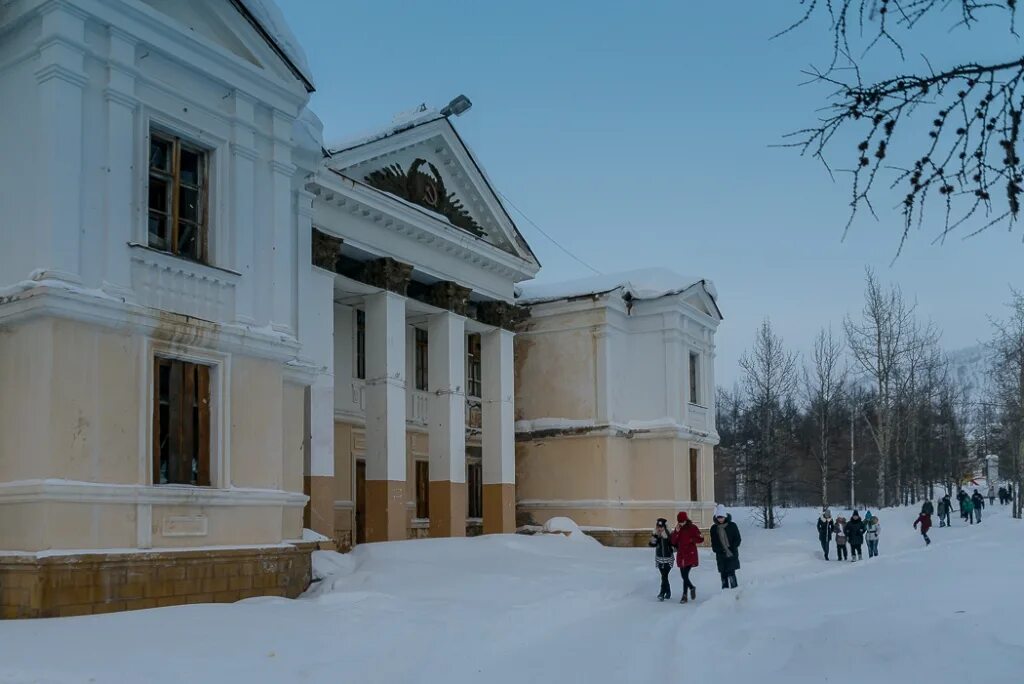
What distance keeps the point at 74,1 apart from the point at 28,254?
3.28 metres

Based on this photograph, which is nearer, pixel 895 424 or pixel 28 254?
pixel 28 254

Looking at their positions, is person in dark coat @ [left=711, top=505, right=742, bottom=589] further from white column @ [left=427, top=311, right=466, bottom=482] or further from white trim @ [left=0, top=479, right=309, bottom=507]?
white column @ [left=427, top=311, right=466, bottom=482]

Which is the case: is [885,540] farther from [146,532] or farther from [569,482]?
[146,532]

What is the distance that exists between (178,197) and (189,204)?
12.2 inches

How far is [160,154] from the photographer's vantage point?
14656 mm

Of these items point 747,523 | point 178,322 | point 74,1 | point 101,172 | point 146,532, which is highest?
point 74,1

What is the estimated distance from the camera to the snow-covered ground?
9.80 metres

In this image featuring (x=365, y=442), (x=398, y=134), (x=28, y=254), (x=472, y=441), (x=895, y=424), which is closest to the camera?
(x=28, y=254)

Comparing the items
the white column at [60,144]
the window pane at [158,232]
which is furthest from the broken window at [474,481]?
the white column at [60,144]

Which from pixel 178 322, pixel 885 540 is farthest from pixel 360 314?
pixel 885 540

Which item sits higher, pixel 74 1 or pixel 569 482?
pixel 74 1

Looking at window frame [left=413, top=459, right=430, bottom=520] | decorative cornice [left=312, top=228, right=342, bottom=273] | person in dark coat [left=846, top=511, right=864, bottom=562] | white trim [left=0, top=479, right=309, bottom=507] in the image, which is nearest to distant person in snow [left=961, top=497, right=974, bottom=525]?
person in dark coat [left=846, top=511, right=864, bottom=562]

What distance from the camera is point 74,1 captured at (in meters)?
13.1

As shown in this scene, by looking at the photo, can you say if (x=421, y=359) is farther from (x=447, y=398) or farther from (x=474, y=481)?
(x=474, y=481)
